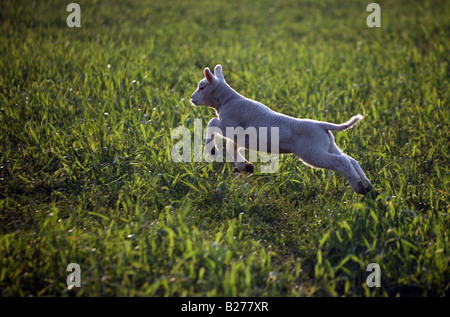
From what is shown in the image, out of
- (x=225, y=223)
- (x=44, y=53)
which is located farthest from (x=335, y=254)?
(x=44, y=53)

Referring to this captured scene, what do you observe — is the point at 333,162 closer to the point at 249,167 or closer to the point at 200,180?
the point at 249,167

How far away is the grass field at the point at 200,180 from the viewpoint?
332cm

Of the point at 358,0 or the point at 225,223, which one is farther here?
the point at 358,0

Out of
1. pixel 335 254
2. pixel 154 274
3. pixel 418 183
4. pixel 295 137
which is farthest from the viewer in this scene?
pixel 418 183

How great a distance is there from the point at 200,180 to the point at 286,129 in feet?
3.81

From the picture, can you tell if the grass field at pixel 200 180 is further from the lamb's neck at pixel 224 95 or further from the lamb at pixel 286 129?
the lamb's neck at pixel 224 95

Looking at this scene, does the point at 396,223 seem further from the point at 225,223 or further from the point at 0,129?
the point at 0,129

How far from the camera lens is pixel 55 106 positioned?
19.2 ft

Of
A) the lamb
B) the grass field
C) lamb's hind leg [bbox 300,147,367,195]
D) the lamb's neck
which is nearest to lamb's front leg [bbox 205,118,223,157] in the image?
the lamb

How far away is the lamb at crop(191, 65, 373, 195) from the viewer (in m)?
3.90

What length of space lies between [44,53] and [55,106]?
2.53m

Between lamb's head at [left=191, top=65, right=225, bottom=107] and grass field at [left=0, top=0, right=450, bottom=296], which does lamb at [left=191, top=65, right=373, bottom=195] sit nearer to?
lamb's head at [left=191, top=65, right=225, bottom=107]

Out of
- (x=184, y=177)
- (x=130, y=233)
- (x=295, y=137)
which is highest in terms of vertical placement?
(x=295, y=137)

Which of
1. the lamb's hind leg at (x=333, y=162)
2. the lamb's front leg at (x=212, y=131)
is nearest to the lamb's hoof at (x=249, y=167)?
the lamb's front leg at (x=212, y=131)
